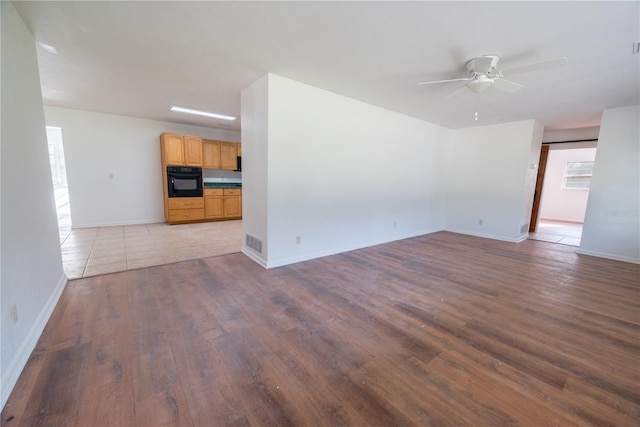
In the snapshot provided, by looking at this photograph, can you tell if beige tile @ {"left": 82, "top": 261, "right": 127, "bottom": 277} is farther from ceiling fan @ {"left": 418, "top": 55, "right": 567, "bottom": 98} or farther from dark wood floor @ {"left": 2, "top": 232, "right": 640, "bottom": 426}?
ceiling fan @ {"left": 418, "top": 55, "right": 567, "bottom": 98}

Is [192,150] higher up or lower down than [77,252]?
higher up

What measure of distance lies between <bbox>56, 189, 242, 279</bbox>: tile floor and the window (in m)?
11.1

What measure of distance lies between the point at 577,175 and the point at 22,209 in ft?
42.5

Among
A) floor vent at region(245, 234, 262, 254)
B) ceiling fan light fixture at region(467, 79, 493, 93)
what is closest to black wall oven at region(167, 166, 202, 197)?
floor vent at region(245, 234, 262, 254)

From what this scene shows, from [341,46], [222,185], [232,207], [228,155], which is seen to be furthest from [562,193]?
[222,185]

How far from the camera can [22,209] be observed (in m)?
1.86

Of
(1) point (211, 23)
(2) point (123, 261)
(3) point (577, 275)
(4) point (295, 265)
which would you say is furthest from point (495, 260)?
(2) point (123, 261)

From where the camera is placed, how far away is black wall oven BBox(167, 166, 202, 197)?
19.4 ft

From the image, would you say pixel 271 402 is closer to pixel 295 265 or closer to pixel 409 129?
pixel 295 265

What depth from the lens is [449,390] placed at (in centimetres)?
155

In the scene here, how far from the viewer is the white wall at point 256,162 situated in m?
3.31

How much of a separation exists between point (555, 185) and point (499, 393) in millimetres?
10630

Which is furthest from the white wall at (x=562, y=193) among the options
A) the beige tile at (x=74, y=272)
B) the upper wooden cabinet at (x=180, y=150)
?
the beige tile at (x=74, y=272)

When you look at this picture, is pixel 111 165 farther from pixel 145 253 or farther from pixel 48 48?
pixel 48 48
